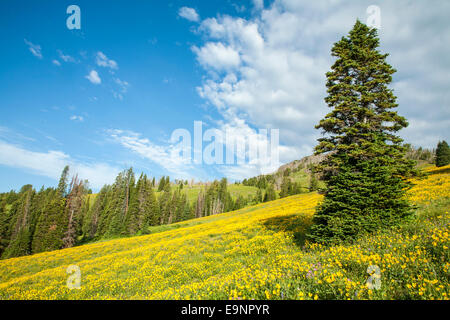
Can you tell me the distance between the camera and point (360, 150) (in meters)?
9.88

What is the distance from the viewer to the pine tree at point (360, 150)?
8.59 meters

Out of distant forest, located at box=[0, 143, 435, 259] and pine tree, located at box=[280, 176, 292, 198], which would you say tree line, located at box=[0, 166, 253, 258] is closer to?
distant forest, located at box=[0, 143, 435, 259]

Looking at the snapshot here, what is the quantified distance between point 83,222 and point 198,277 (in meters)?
91.3

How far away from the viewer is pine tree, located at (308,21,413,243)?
8.59 meters

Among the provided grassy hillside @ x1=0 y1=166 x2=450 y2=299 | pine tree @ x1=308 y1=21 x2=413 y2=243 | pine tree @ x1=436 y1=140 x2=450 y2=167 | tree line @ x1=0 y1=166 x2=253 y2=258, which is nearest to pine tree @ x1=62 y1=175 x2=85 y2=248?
tree line @ x1=0 y1=166 x2=253 y2=258

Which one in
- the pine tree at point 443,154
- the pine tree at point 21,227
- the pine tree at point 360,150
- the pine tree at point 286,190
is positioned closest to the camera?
the pine tree at point 360,150

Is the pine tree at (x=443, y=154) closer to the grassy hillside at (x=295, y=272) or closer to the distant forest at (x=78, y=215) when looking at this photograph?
the distant forest at (x=78, y=215)

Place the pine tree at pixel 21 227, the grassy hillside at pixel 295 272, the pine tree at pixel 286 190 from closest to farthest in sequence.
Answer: the grassy hillside at pixel 295 272 → the pine tree at pixel 21 227 → the pine tree at pixel 286 190

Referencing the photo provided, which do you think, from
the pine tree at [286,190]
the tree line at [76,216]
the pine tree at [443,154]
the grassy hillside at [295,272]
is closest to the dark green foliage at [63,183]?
the tree line at [76,216]

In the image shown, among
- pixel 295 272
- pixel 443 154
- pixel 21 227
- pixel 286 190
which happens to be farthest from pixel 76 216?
pixel 443 154

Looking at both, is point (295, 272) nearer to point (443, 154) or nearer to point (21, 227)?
point (443, 154)

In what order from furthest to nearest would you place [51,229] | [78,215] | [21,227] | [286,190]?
[286,190] → [21,227] → [78,215] → [51,229]

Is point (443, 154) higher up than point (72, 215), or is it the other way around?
point (443, 154)
